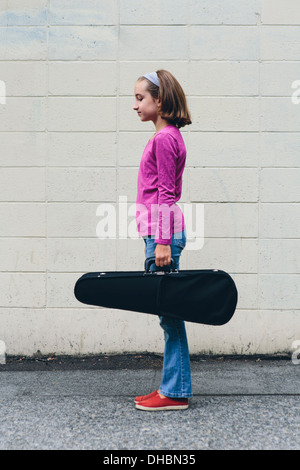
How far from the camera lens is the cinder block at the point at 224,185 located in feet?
14.1

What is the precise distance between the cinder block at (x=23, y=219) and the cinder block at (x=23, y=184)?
0.18 ft

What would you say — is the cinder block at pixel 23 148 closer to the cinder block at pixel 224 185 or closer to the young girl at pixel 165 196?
the cinder block at pixel 224 185

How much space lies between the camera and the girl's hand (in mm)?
2902

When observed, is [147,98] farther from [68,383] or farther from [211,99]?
[68,383]

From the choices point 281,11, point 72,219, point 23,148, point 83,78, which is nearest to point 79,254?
point 72,219

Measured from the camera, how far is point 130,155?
4336mm

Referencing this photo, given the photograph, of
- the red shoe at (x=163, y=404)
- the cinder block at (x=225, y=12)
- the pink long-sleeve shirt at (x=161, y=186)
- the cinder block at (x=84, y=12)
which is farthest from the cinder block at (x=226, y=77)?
the red shoe at (x=163, y=404)

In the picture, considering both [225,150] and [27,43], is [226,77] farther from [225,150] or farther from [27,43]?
[27,43]

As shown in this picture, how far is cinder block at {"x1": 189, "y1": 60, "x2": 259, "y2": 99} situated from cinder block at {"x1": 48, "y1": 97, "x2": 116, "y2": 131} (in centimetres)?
69

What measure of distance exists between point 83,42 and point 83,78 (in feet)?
0.92
